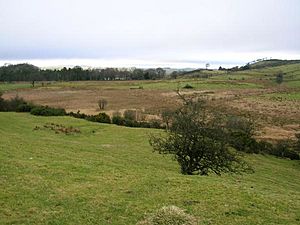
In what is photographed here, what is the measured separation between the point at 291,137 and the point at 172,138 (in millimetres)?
37290

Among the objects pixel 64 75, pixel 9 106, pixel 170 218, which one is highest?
pixel 64 75

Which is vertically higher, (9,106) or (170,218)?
(170,218)

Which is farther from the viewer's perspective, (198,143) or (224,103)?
(224,103)

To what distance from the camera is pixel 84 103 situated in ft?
299

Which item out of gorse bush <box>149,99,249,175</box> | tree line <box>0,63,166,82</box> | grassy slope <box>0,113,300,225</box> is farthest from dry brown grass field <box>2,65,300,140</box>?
tree line <box>0,63,166,82</box>

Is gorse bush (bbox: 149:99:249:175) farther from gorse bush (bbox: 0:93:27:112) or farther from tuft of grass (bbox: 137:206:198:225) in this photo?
gorse bush (bbox: 0:93:27:112)

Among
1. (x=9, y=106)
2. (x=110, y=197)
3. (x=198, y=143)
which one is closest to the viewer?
(x=110, y=197)

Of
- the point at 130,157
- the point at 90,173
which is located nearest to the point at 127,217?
the point at 90,173

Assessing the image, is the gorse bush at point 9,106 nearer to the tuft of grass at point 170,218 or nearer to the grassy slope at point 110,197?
the grassy slope at point 110,197

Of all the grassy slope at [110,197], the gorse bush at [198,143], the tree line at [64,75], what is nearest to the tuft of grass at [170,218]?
the grassy slope at [110,197]

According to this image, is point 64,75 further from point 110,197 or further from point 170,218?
point 170,218

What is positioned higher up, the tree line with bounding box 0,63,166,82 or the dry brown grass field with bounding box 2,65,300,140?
the tree line with bounding box 0,63,166,82

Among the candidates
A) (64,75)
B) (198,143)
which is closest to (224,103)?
(198,143)

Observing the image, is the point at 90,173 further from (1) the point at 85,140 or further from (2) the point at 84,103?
(2) the point at 84,103
